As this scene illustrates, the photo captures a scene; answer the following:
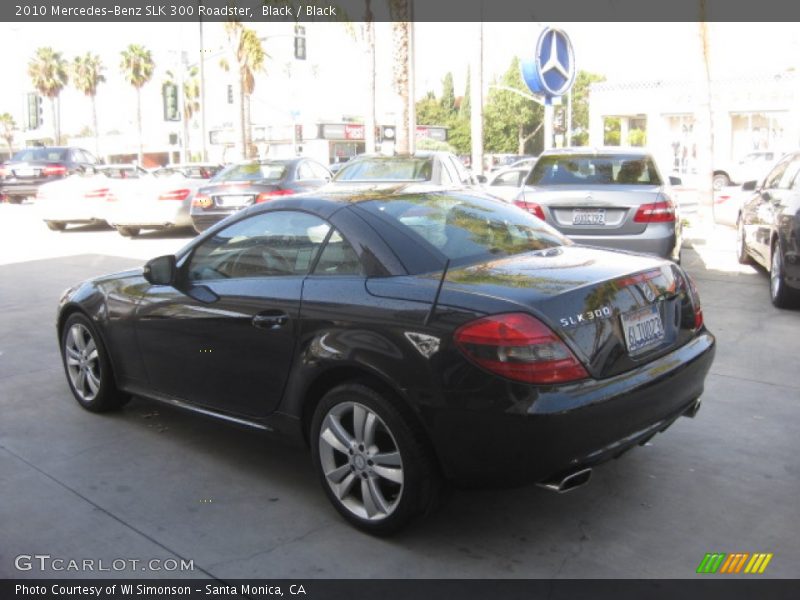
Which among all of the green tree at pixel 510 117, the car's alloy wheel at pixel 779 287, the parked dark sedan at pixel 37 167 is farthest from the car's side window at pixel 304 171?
the green tree at pixel 510 117

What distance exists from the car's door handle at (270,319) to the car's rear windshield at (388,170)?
8023mm

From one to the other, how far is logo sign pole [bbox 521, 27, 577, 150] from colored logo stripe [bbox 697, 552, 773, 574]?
38.8 feet

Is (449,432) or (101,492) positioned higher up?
(449,432)

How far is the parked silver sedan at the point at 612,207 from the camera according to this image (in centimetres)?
862

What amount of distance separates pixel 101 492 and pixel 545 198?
5.95 m

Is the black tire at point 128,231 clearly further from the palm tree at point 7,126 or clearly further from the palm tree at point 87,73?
the palm tree at point 7,126

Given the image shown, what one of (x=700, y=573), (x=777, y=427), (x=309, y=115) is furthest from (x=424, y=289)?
(x=309, y=115)

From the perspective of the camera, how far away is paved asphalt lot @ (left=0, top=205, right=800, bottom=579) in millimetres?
3551

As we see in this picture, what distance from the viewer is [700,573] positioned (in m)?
3.41

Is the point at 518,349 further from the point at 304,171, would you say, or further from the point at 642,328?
the point at 304,171

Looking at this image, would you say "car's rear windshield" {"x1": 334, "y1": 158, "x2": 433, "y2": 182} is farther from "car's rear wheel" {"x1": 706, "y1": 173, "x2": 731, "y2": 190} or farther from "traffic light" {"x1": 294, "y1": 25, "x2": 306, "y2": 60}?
"car's rear wheel" {"x1": 706, "y1": 173, "x2": 731, "y2": 190}

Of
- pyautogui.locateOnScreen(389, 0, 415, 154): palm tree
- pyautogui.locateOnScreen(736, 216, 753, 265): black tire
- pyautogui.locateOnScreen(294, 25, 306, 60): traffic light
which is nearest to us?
pyautogui.locateOnScreen(736, 216, 753, 265): black tire

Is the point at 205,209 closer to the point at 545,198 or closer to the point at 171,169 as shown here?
the point at 171,169

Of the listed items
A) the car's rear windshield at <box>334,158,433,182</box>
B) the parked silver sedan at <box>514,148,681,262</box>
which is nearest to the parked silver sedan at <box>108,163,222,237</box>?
the car's rear windshield at <box>334,158,433,182</box>
